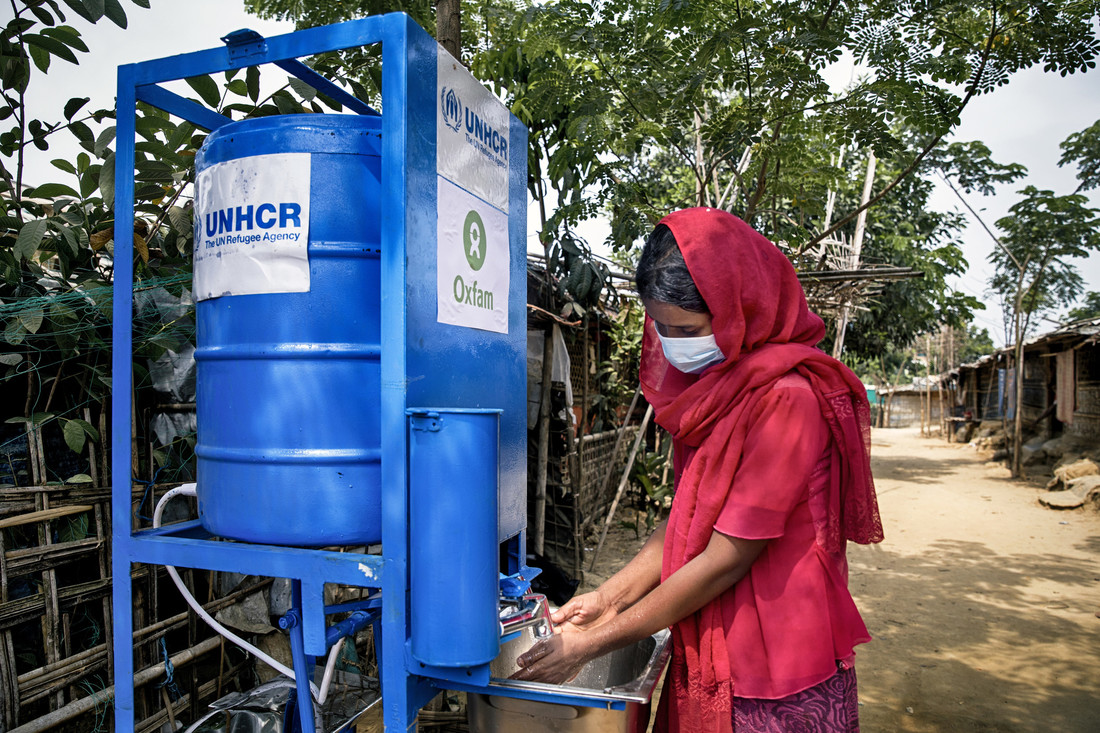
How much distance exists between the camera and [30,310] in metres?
2.22

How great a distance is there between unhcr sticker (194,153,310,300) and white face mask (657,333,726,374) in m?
0.82

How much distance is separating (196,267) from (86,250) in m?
1.39

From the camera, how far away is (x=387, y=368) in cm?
140

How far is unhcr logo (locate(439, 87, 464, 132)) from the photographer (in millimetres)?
1587

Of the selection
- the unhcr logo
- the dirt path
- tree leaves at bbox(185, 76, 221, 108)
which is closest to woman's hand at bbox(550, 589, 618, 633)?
the unhcr logo

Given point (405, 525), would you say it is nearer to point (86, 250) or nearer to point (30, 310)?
point (30, 310)

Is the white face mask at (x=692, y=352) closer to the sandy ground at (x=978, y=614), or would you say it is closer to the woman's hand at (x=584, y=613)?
the woman's hand at (x=584, y=613)

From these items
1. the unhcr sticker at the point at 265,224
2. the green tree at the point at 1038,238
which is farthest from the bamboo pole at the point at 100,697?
the green tree at the point at 1038,238

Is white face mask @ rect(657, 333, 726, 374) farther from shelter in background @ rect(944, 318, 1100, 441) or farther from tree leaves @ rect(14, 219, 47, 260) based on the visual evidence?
shelter in background @ rect(944, 318, 1100, 441)

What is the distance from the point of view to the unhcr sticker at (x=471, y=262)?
5.23 ft

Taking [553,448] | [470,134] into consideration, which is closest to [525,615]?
[470,134]

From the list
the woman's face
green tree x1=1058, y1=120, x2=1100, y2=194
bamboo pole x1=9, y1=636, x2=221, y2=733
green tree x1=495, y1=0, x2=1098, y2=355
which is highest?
green tree x1=1058, y1=120, x2=1100, y2=194

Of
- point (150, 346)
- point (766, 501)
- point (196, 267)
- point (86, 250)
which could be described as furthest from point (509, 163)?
point (86, 250)

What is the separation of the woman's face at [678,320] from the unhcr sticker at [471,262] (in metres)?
0.48
